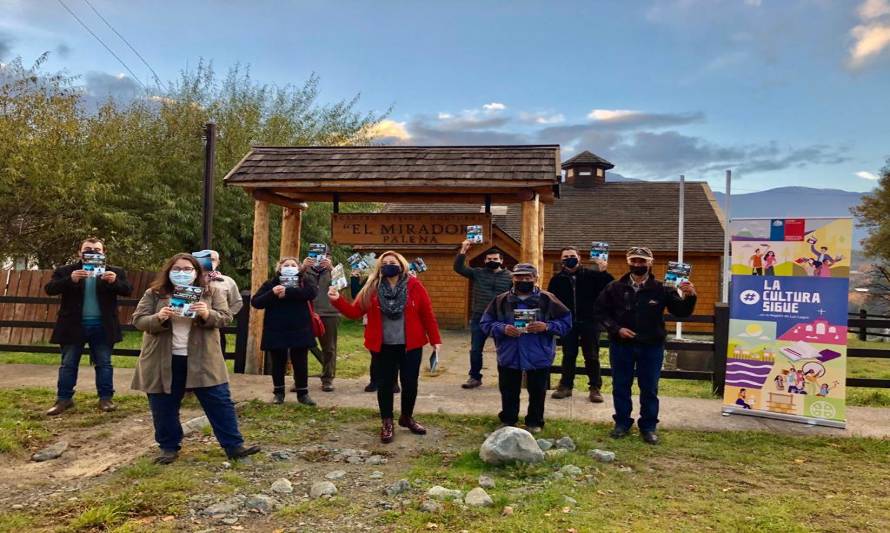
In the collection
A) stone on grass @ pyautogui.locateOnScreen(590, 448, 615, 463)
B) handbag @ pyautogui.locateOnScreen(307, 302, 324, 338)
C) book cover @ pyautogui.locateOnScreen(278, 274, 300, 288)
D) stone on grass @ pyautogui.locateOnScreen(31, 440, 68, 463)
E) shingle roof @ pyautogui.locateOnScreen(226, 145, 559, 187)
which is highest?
shingle roof @ pyautogui.locateOnScreen(226, 145, 559, 187)

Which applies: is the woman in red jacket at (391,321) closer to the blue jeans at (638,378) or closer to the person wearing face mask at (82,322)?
the blue jeans at (638,378)

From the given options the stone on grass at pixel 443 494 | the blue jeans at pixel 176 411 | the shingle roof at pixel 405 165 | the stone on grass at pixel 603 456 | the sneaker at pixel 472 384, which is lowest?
the stone on grass at pixel 443 494

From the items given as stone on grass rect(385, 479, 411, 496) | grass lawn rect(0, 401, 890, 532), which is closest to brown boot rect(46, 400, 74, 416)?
grass lawn rect(0, 401, 890, 532)

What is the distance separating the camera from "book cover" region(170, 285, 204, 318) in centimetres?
464

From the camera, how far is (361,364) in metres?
11.0

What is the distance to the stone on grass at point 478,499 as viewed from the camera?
4066 millimetres

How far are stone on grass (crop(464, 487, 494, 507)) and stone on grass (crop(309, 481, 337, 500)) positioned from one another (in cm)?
95

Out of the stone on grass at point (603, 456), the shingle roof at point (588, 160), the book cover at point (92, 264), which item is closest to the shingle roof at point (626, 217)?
the shingle roof at point (588, 160)

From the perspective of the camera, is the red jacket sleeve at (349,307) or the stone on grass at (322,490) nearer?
the stone on grass at (322,490)

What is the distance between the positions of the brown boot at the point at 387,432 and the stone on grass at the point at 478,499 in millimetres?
1502

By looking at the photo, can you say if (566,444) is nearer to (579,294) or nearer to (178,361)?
(579,294)

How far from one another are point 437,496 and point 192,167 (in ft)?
51.3

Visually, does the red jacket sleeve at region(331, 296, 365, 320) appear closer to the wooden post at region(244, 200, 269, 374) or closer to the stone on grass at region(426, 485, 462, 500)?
the stone on grass at region(426, 485, 462, 500)

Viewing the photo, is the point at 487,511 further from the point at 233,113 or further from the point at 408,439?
the point at 233,113
